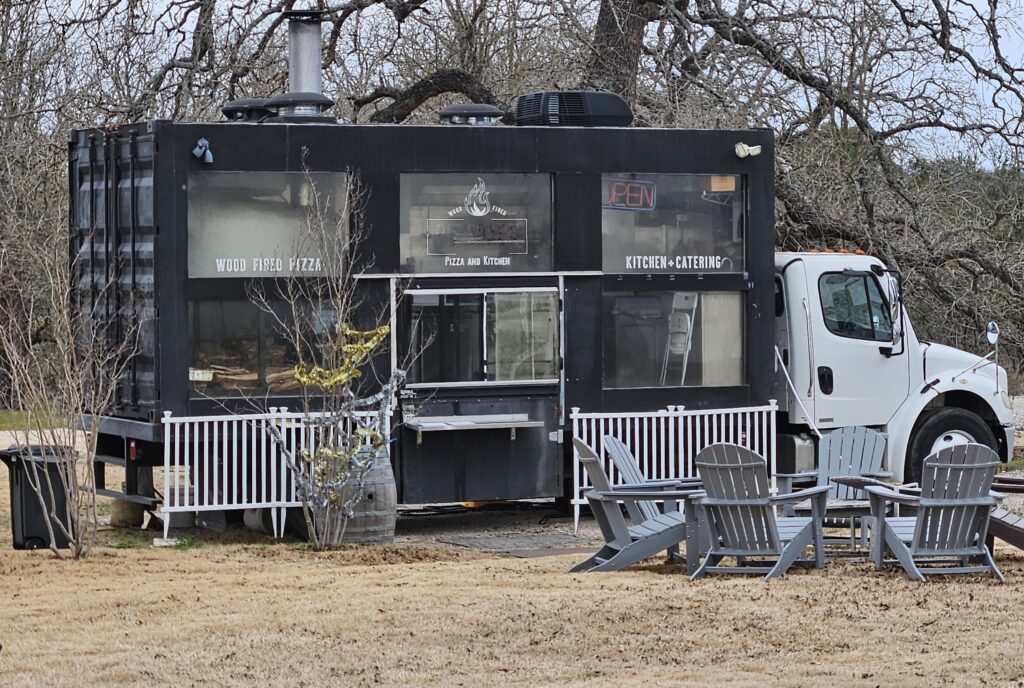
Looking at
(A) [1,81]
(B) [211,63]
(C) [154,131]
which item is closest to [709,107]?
(B) [211,63]

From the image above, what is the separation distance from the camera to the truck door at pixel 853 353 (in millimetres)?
14719

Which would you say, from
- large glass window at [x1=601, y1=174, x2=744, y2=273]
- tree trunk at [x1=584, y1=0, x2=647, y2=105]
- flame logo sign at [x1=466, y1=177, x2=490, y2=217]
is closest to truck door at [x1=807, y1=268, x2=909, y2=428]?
large glass window at [x1=601, y1=174, x2=744, y2=273]

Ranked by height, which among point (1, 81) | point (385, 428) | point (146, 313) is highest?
point (1, 81)

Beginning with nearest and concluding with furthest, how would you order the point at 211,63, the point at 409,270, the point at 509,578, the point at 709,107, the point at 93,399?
the point at 509,578 → the point at 93,399 → the point at 409,270 → the point at 709,107 → the point at 211,63

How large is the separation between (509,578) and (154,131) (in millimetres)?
4677

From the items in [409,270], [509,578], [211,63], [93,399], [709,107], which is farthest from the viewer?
[211,63]

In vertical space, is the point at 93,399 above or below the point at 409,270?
below

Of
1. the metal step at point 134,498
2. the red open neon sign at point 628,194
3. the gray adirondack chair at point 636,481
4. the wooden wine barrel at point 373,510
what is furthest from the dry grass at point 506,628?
the red open neon sign at point 628,194

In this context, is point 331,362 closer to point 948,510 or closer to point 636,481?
point 636,481

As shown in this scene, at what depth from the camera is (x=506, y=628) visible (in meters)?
8.79

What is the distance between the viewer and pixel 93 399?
1249 centimetres

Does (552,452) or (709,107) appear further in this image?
(709,107)

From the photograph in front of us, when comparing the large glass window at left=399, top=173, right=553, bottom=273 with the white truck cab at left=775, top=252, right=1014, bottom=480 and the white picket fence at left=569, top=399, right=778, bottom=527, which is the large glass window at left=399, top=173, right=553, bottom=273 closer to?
the white picket fence at left=569, top=399, right=778, bottom=527

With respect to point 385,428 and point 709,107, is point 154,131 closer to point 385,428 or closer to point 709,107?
point 385,428
